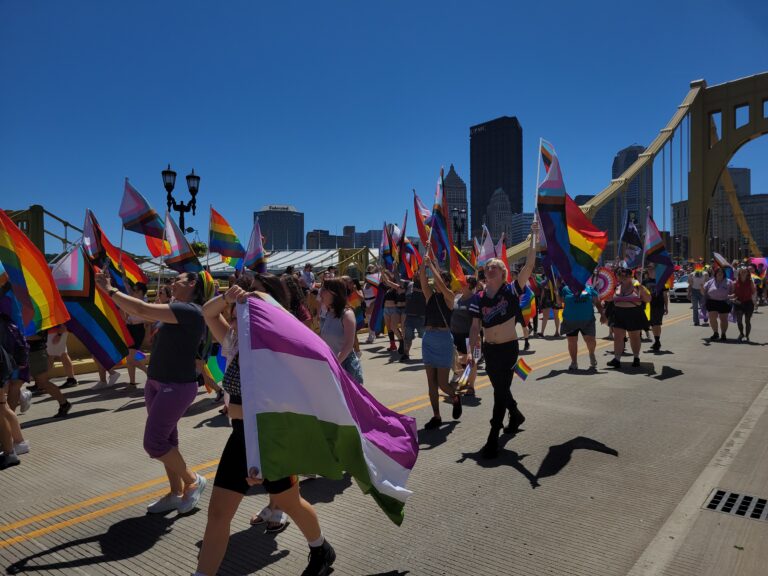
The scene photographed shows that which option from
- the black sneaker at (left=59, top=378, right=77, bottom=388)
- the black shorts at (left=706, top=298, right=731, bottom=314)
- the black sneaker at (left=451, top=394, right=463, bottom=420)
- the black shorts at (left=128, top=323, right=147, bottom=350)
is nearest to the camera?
the black sneaker at (left=451, top=394, right=463, bottom=420)

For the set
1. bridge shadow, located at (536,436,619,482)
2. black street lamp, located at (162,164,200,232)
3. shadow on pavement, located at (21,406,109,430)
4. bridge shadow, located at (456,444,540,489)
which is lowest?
shadow on pavement, located at (21,406,109,430)

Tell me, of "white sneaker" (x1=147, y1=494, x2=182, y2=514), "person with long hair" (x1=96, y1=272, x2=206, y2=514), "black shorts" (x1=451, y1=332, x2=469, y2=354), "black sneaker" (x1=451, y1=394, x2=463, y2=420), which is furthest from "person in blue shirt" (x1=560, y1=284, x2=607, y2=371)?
"white sneaker" (x1=147, y1=494, x2=182, y2=514)

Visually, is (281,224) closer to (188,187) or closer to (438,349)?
(188,187)

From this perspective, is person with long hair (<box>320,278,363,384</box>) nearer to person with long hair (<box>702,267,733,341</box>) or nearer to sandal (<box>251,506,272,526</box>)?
sandal (<box>251,506,272,526</box>)

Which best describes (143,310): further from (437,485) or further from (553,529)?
(553,529)

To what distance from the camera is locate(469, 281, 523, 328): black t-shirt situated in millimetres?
5397

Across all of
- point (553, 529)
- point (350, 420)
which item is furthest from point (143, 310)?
point (553, 529)

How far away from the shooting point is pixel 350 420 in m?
3.03

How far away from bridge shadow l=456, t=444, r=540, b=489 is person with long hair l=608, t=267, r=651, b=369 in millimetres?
5373

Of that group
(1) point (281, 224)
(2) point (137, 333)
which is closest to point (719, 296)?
(2) point (137, 333)

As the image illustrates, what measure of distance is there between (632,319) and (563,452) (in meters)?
5.27

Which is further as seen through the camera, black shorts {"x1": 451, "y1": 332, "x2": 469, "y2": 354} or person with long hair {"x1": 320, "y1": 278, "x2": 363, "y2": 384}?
black shorts {"x1": 451, "y1": 332, "x2": 469, "y2": 354}

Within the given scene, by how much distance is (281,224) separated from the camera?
17212 cm

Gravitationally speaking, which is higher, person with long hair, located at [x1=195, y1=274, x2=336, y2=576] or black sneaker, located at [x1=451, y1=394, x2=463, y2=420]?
person with long hair, located at [x1=195, y1=274, x2=336, y2=576]
